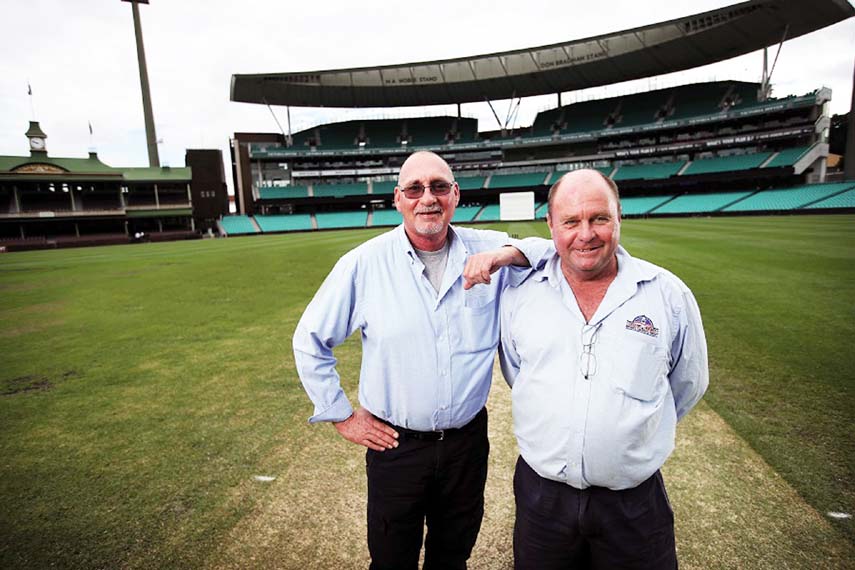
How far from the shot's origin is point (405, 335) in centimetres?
239

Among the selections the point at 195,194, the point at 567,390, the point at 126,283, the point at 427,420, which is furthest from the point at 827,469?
the point at 195,194

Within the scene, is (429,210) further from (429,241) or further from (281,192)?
(281,192)

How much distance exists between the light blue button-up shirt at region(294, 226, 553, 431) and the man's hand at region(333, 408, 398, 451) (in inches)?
1.8

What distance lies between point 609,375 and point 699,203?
53059 millimetres

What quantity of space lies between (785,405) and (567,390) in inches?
159

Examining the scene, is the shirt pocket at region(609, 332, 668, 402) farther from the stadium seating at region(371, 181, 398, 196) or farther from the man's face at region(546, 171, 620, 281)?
the stadium seating at region(371, 181, 398, 196)

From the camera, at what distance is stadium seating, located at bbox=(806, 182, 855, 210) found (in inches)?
1338

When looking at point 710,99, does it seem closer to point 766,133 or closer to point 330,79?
point 766,133

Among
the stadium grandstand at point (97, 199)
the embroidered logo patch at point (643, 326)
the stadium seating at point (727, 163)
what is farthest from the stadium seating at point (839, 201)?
the stadium grandstand at point (97, 199)

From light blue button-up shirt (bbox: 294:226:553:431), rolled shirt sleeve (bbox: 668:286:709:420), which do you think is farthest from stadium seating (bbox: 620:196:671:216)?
light blue button-up shirt (bbox: 294:226:553:431)

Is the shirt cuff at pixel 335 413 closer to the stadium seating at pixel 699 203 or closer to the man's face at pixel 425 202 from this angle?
the man's face at pixel 425 202

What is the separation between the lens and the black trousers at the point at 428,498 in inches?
96.1

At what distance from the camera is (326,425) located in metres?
4.65

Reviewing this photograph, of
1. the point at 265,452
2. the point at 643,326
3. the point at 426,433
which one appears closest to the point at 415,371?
the point at 426,433
